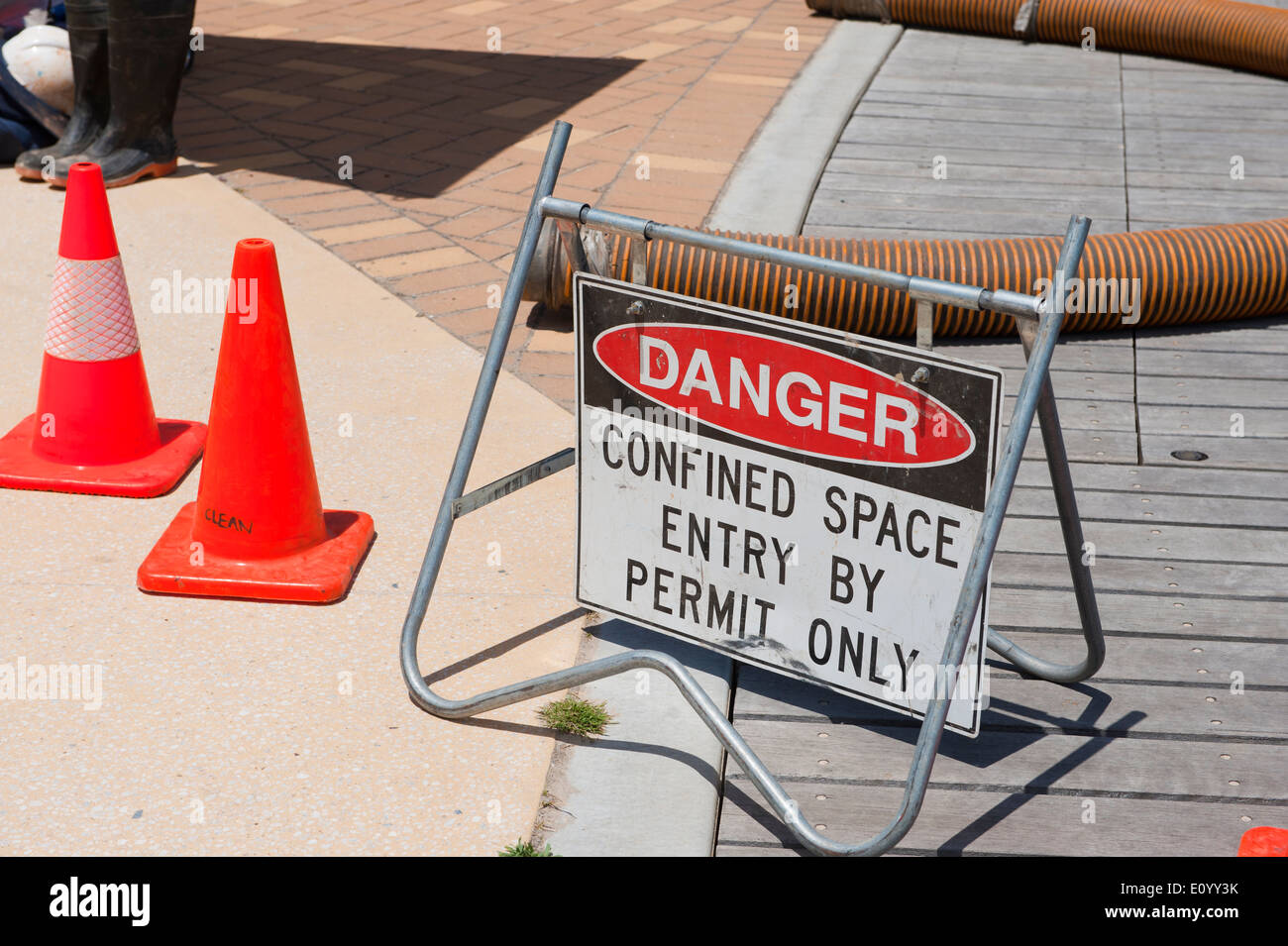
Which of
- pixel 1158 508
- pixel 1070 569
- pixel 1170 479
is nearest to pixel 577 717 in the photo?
pixel 1070 569

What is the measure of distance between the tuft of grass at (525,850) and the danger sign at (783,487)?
21.9 inches

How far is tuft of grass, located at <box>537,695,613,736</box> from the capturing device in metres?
2.60

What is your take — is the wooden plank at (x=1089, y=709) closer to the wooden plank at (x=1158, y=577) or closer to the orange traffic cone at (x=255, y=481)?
the wooden plank at (x=1158, y=577)

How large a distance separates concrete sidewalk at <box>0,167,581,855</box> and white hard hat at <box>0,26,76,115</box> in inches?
78.3

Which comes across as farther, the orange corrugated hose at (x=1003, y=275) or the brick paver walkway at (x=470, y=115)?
the brick paver walkway at (x=470, y=115)

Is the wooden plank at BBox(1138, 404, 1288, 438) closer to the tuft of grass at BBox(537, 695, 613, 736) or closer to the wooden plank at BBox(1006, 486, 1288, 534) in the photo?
the wooden plank at BBox(1006, 486, 1288, 534)

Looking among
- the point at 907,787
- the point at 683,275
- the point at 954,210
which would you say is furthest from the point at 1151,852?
the point at 954,210

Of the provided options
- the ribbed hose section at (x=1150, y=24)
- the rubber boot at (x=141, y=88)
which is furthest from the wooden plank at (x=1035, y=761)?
the ribbed hose section at (x=1150, y=24)

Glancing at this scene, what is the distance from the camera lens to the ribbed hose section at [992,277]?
13.8 ft

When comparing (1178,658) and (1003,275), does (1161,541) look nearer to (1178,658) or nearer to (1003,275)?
(1178,658)

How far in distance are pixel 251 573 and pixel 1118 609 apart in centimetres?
197

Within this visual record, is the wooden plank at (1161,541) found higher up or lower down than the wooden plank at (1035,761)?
higher up

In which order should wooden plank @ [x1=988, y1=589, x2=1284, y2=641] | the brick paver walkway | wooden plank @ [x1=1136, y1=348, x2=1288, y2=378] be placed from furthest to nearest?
1. the brick paver walkway
2. wooden plank @ [x1=1136, y1=348, x2=1288, y2=378]
3. wooden plank @ [x1=988, y1=589, x2=1284, y2=641]

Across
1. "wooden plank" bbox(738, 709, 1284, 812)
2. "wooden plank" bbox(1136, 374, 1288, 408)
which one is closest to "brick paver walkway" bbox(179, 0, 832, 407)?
"wooden plank" bbox(738, 709, 1284, 812)
